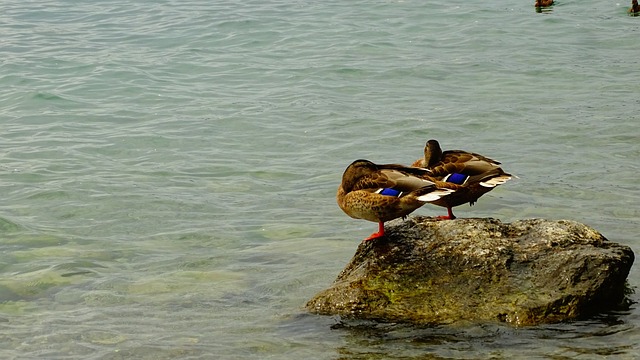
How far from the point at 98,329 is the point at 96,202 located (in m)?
4.06

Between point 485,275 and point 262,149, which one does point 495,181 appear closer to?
point 485,275

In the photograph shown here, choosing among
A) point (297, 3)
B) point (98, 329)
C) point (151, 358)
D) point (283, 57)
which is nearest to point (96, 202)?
point (98, 329)

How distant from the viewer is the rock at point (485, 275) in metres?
6.66

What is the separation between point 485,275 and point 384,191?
35.0 inches

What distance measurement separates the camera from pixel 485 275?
6.78 meters

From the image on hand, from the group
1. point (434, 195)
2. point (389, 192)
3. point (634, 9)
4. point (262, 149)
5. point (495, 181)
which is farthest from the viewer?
point (634, 9)

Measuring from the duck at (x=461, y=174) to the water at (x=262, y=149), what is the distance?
116cm

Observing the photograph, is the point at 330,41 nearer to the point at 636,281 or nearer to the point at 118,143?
the point at 118,143

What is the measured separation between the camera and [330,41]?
2055 cm

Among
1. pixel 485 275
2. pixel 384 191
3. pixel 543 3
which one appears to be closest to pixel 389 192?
pixel 384 191

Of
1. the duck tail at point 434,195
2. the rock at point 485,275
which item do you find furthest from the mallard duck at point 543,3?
the duck tail at point 434,195

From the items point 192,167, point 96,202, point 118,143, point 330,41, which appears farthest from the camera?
point 330,41

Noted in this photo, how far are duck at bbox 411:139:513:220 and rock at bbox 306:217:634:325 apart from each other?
0.31 meters

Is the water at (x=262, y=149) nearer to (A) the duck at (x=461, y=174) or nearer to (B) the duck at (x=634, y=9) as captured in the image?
(B) the duck at (x=634, y=9)
